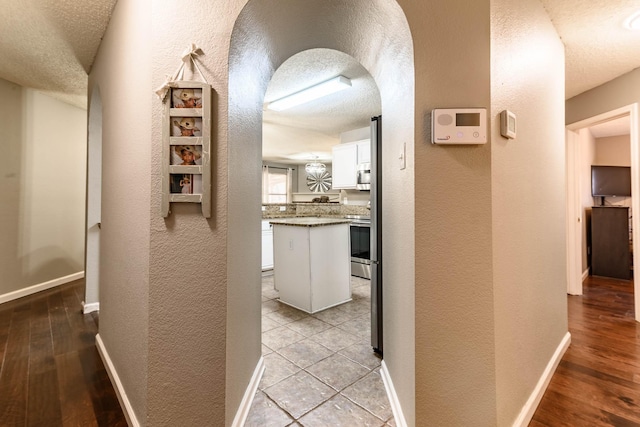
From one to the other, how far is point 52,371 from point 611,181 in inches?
269

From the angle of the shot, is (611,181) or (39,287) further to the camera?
(611,181)

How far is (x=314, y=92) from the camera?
2949 millimetres

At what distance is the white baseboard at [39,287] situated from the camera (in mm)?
3133

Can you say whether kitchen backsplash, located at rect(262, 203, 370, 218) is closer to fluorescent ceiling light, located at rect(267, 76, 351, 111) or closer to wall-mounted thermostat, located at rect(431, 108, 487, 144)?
fluorescent ceiling light, located at rect(267, 76, 351, 111)

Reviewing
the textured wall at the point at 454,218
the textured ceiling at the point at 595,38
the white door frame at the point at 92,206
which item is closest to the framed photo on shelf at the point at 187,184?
the textured wall at the point at 454,218

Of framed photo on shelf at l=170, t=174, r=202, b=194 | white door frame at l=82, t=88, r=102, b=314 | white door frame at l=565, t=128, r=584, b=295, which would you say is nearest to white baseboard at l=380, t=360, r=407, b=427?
framed photo on shelf at l=170, t=174, r=202, b=194

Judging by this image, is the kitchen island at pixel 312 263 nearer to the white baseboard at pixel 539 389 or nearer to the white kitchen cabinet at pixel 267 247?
the white kitchen cabinet at pixel 267 247

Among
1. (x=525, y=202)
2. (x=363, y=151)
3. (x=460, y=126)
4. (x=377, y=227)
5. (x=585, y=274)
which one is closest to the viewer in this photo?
(x=460, y=126)

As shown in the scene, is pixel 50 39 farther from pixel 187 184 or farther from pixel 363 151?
pixel 363 151

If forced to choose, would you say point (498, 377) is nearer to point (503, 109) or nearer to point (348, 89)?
point (503, 109)

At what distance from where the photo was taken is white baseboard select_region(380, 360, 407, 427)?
1.36 m

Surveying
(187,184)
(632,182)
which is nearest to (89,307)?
(187,184)

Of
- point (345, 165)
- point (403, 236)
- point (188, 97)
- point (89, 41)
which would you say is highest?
point (89, 41)

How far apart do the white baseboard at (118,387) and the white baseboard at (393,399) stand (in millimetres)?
1238
